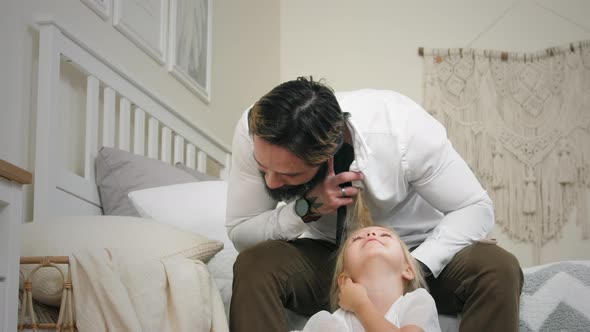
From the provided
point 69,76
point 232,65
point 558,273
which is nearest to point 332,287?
point 558,273

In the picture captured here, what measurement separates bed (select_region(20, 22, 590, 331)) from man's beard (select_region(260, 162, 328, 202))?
0.18 m

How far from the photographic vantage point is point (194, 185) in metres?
2.19

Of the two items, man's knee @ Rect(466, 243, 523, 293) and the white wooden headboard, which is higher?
the white wooden headboard

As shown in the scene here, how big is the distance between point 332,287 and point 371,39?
259 cm

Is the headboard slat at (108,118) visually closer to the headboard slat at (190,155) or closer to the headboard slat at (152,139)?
the headboard slat at (152,139)

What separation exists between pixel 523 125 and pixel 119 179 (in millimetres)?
2336

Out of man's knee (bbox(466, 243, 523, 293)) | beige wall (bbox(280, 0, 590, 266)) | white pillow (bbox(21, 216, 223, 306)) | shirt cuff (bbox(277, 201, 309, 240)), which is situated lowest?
man's knee (bbox(466, 243, 523, 293))

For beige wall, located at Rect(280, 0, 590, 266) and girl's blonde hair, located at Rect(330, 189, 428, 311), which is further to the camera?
beige wall, located at Rect(280, 0, 590, 266)

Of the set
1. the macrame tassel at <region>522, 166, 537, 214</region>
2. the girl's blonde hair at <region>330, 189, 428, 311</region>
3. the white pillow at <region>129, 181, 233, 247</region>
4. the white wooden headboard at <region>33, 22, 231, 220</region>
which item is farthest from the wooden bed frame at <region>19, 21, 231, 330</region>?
the macrame tassel at <region>522, 166, 537, 214</region>

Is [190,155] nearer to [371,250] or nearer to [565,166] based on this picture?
[371,250]

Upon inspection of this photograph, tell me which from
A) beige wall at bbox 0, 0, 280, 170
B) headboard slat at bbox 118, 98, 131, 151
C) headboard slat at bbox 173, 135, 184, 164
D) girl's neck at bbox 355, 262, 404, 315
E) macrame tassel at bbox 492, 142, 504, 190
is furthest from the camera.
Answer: macrame tassel at bbox 492, 142, 504, 190

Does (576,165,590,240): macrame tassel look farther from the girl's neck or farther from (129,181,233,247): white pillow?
the girl's neck

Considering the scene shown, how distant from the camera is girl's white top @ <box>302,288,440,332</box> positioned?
1373 millimetres

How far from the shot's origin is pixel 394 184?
5.29 feet
